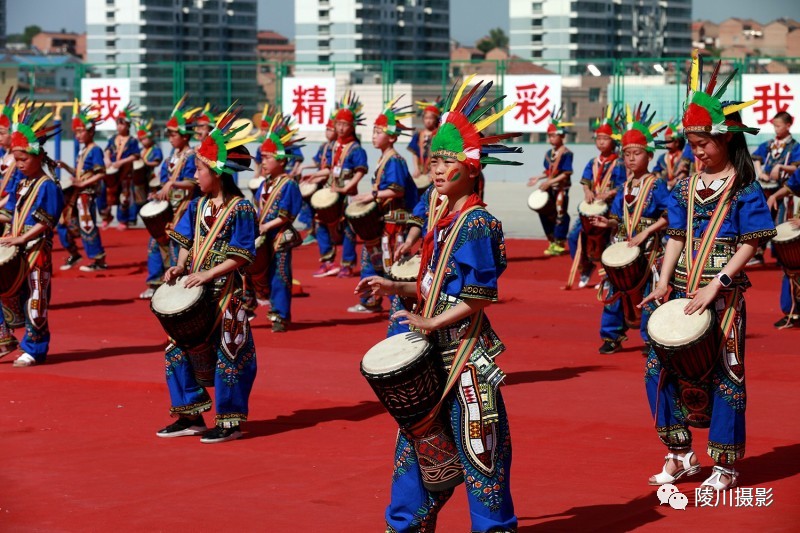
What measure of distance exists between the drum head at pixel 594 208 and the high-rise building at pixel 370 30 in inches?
1962

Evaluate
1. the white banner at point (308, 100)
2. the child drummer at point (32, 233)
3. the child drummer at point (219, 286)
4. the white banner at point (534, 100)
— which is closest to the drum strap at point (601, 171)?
the child drummer at point (32, 233)

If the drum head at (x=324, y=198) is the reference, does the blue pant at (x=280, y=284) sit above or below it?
Answer: below

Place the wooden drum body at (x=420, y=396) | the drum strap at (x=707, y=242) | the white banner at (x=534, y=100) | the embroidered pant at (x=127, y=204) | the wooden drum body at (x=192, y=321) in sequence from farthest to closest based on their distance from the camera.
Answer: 1. the white banner at (x=534, y=100)
2. the embroidered pant at (x=127, y=204)
3. the wooden drum body at (x=192, y=321)
4. the drum strap at (x=707, y=242)
5. the wooden drum body at (x=420, y=396)

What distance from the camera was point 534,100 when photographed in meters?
29.4

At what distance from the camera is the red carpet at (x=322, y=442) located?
6.45 metres

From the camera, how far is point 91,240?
17.4 m

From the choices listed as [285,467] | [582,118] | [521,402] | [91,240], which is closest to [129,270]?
[91,240]

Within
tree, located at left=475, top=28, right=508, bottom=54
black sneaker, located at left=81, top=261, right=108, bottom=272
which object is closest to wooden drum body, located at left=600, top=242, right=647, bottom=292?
black sneaker, located at left=81, top=261, right=108, bottom=272

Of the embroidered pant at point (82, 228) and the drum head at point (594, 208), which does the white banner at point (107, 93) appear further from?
the drum head at point (594, 208)

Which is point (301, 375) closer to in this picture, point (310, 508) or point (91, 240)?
point (310, 508)

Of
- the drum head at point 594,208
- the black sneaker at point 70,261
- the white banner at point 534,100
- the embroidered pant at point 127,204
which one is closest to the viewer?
the drum head at point 594,208

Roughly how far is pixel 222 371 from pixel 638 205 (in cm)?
413

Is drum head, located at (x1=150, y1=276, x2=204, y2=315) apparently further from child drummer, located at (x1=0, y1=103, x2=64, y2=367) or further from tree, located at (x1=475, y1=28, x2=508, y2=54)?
tree, located at (x1=475, y1=28, x2=508, y2=54)

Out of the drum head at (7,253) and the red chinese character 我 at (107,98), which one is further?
the red chinese character 我 at (107,98)
